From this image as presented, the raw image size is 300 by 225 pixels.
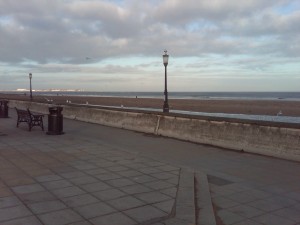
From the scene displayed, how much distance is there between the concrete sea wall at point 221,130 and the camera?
9.41m

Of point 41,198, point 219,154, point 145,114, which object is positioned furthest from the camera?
point 145,114

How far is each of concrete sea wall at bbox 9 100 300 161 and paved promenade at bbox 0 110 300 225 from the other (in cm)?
41

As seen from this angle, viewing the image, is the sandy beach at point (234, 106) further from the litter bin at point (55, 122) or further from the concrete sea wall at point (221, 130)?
the litter bin at point (55, 122)

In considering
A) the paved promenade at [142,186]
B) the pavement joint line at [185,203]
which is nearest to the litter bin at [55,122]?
the paved promenade at [142,186]

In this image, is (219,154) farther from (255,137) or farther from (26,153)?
(26,153)

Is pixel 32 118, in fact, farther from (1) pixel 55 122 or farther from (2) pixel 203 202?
(2) pixel 203 202

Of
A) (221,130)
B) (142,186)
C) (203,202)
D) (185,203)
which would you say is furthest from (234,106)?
(185,203)

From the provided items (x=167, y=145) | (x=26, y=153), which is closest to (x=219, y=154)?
(x=167, y=145)

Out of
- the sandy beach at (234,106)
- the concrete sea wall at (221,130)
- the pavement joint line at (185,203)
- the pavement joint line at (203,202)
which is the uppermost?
the concrete sea wall at (221,130)

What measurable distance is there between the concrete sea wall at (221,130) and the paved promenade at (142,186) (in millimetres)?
413

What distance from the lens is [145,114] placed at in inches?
582

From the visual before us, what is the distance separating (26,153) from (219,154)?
4.98m

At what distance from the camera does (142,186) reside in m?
6.54

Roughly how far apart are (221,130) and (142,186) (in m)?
5.26
